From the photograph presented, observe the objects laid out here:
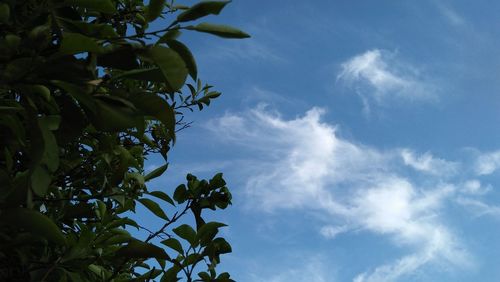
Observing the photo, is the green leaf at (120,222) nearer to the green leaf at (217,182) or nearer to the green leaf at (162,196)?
the green leaf at (162,196)

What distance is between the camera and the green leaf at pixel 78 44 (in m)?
1.54

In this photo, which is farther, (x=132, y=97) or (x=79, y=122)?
(x=79, y=122)

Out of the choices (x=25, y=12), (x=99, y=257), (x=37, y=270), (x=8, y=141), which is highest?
(x=25, y=12)

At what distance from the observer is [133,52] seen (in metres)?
1.71

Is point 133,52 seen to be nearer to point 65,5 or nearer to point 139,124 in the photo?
point 139,124

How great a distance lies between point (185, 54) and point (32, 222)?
72cm

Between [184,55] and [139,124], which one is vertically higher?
[184,55]

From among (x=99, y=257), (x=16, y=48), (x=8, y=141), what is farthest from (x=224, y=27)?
(x=99, y=257)

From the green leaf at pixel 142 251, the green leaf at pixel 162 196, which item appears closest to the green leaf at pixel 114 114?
the green leaf at pixel 142 251

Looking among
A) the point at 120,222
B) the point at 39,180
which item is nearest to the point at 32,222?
the point at 39,180

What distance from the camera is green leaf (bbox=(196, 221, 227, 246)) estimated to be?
2.57m

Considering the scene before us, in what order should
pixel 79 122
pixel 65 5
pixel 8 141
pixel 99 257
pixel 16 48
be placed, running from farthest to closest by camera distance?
pixel 99 257 → pixel 8 141 → pixel 79 122 → pixel 65 5 → pixel 16 48

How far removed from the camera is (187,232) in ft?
8.59

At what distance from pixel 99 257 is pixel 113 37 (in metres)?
1.48
